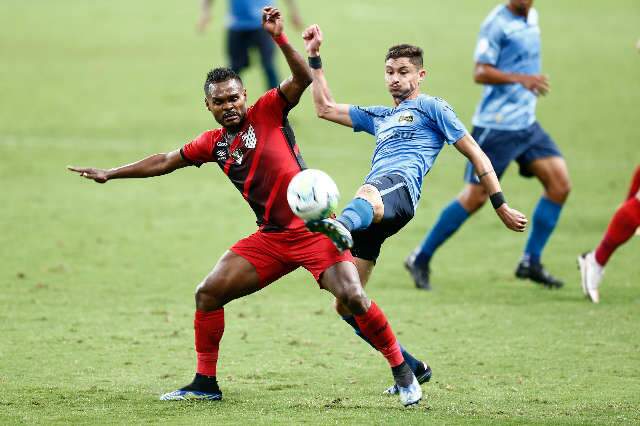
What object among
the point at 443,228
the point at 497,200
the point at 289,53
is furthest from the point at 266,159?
the point at 443,228

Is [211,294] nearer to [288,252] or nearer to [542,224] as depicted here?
[288,252]

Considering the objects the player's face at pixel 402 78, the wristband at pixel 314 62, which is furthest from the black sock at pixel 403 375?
the wristband at pixel 314 62

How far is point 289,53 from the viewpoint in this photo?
7312 mm

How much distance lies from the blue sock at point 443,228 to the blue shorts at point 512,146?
0.31m

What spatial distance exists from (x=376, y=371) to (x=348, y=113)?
6.13 feet

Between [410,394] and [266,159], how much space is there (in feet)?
5.67

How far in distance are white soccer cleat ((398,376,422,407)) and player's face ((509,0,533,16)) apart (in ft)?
17.5

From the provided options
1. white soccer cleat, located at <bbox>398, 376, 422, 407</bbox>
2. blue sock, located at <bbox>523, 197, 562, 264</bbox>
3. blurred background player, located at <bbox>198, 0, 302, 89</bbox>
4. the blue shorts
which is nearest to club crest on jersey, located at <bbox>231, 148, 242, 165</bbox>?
white soccer cleat, located at <bbox>398, 376, 422, 407</bbox>

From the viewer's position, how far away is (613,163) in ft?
59.4

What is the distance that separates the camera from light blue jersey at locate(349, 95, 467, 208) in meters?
7.91

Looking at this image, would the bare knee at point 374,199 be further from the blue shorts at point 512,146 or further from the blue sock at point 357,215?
the blue shorts at point 512,146

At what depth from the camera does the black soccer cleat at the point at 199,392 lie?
300 inches

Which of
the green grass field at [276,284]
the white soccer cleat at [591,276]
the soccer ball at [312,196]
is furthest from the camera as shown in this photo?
the white soccer cleat at [591,276]

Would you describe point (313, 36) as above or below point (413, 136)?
above
